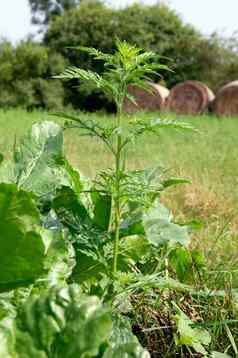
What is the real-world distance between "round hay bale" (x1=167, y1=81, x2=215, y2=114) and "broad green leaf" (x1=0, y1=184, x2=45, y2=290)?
53.9ft

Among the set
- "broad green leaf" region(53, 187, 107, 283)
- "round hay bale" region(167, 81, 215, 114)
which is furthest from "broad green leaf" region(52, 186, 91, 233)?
"round hay bale" region(167, 81, 215, 114)

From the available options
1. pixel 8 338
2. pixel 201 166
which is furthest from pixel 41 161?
pixel 201 166

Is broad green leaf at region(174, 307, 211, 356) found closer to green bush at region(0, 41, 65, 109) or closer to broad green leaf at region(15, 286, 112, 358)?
broad green leaf at region(15, 286, 112, 358)

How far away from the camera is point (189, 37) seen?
25.7 m

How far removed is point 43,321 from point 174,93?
1703 centimetres

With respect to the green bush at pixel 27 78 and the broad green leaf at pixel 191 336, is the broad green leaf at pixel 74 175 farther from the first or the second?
the green bush at pixel 27 78

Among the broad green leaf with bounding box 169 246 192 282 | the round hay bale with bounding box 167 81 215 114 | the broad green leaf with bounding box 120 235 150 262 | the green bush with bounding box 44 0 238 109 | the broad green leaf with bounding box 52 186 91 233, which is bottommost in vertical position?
the round hay bale with bounding box 167 81 215 114

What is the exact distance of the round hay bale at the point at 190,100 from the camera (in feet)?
56.4

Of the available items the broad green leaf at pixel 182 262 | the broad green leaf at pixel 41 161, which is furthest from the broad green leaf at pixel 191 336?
the broad green leaf at pixel 41 161

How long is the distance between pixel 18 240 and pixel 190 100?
16734mm

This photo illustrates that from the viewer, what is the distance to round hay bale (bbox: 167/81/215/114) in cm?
1720

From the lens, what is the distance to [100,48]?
24.7 m

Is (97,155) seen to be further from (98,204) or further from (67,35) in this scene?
(67,35)

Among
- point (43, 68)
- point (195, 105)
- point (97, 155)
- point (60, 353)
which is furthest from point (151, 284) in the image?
point (43, 68)
